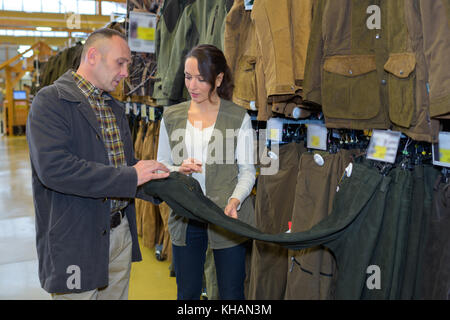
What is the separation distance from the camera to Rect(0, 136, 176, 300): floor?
10.6 feet

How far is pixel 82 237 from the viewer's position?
1658mm

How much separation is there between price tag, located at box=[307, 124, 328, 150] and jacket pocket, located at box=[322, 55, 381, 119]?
1.43 feet

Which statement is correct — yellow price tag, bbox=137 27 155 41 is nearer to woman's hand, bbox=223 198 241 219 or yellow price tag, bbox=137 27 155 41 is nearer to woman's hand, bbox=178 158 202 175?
woman's hand, bbox=178 158 202 175

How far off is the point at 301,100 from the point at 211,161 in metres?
0.65

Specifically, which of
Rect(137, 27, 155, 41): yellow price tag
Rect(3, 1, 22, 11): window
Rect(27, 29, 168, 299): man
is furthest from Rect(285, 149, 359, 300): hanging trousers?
Rect(3, 1, 22, 11): window

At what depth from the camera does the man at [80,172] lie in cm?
154

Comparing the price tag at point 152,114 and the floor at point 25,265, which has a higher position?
the price tag at point 152,114

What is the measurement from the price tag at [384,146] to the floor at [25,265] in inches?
78.7

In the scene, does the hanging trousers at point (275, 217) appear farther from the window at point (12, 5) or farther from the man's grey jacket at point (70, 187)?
the window at point (12, 5)

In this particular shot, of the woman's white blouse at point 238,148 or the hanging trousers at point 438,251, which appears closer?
the hanging trousers at point 438,251

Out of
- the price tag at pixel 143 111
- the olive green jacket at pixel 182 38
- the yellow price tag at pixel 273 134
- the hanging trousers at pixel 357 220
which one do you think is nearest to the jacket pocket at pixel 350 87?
the hanging trousers at pixel 357 220

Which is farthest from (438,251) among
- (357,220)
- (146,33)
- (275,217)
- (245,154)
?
(146,33)
